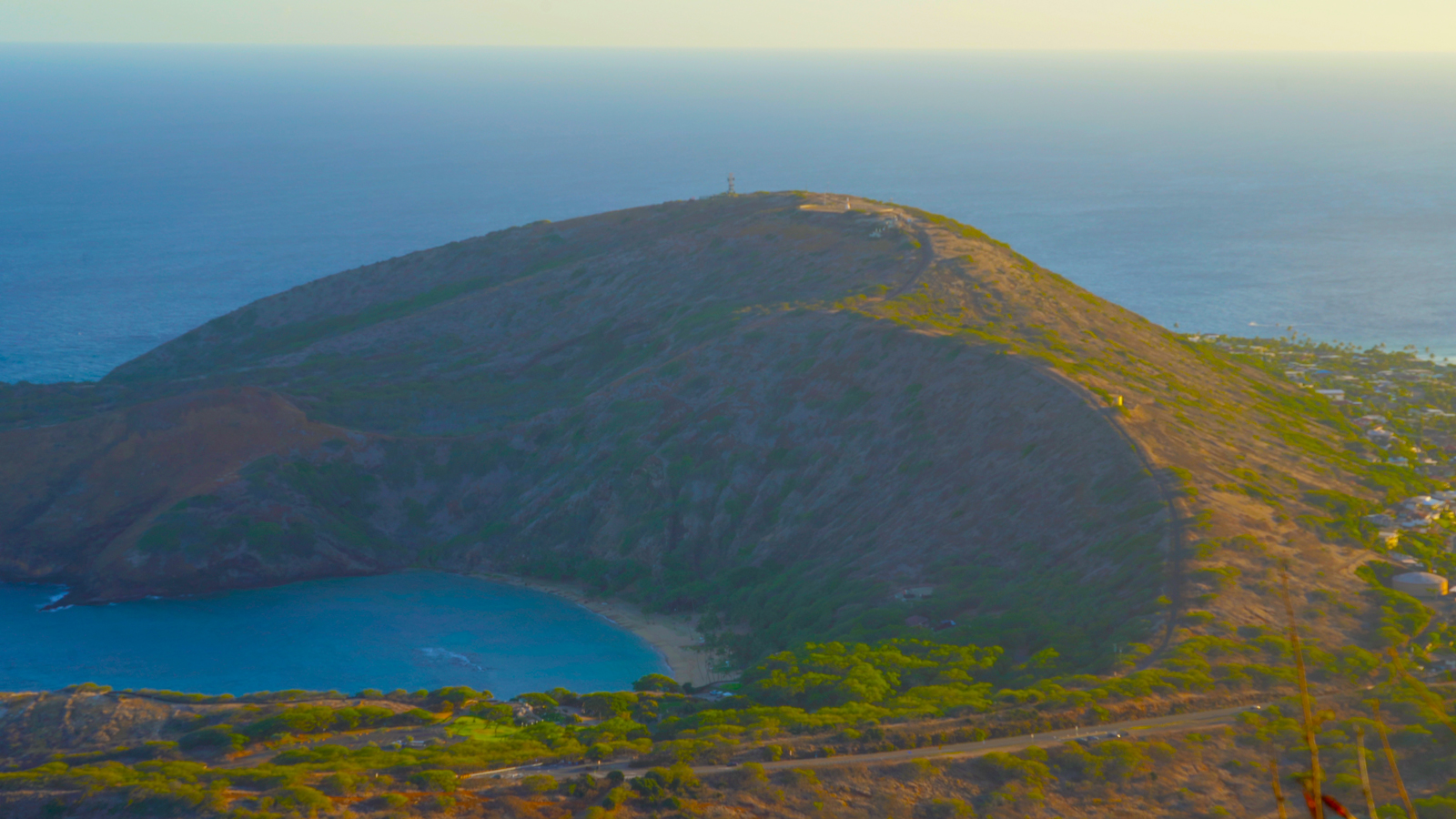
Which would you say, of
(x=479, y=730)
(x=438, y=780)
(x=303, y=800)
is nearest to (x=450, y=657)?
(x=479, y=730)

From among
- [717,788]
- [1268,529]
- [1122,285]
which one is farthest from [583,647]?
[1122,285]

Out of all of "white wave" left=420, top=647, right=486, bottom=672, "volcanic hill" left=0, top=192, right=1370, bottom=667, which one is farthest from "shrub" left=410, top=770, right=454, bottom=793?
"white wave" left=420, top=647, right=486, bottom=672

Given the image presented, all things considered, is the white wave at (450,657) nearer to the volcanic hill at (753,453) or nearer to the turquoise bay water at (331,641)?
the turquoise bay water at (331,641)

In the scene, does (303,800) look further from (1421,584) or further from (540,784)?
(1421,584)

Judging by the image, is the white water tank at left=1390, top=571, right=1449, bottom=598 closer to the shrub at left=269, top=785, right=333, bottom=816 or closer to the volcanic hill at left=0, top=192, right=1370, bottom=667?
the volcanic hill at left=0, top=192, right=1370, bottom=667

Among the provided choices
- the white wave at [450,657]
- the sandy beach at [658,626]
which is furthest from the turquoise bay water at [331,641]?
the sandy beach at [658,626]

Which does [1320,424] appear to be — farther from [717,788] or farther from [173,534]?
[173,534]

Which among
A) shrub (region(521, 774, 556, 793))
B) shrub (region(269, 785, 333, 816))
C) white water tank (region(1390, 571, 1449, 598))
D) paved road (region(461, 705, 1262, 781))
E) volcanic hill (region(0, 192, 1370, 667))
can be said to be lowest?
shrub (region(269, 785, 333, 816))
